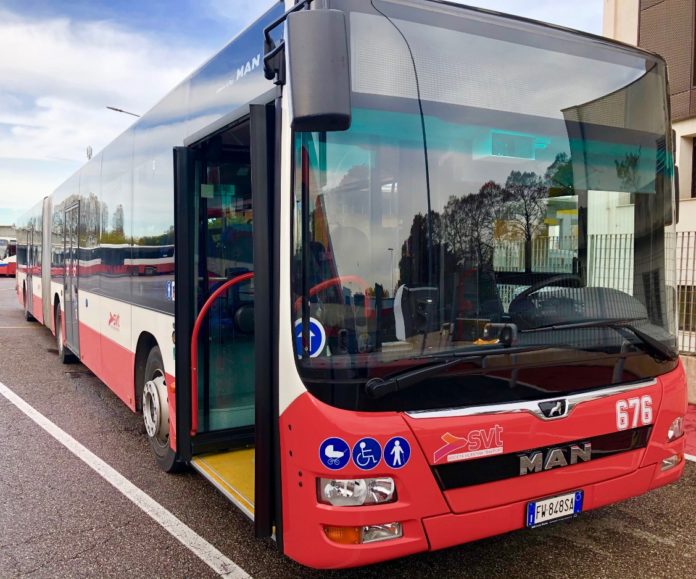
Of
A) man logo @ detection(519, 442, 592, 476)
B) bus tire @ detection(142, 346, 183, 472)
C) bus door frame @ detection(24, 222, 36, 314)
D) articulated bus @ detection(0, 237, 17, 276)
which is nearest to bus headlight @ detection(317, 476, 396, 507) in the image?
man logo @ detection(519, 442, 592, 476)

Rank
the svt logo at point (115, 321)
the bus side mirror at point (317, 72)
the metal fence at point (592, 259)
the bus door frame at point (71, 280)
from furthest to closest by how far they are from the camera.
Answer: the bus door frame at point (71, 280)
the svt logo at point (115, 321)
the metal fence at point (592, 259)
the bus side mirror at point (317, 72)

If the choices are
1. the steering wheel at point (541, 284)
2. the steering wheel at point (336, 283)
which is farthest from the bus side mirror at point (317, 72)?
the steering wheel at point (541, 284)

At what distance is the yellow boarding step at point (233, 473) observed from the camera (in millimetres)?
3564

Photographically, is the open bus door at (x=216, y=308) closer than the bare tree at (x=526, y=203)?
No

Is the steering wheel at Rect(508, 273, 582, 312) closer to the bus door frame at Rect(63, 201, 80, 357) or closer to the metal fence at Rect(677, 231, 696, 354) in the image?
the metal fence at Rect(677, 231, 696, 354)

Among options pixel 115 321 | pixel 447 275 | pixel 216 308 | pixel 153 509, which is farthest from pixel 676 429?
pixel 115 321

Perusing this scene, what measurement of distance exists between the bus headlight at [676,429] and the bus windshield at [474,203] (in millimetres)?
418

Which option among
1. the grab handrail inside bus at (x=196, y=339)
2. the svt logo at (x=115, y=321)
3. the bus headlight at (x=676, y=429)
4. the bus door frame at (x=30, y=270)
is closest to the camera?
the bus headlight at (x=676, y=429)

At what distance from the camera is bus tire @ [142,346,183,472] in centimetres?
475

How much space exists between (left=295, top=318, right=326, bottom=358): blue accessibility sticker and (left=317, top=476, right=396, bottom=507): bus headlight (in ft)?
1.74

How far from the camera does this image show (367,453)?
267 cm

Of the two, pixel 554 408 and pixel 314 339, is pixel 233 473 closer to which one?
pixel 314 339

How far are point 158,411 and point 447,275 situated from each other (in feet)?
9.13

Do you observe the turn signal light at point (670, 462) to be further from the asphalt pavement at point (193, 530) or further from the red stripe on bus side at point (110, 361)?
the red stripe on bus side at point (110, 361)
